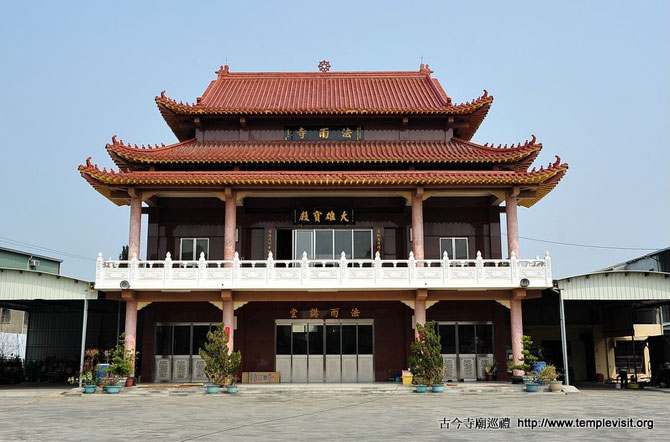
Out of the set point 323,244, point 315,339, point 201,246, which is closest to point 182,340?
point 201,246

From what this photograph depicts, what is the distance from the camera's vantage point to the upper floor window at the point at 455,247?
25.9m

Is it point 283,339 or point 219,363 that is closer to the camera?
point 219,363

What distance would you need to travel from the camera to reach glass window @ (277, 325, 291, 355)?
25.4 metres

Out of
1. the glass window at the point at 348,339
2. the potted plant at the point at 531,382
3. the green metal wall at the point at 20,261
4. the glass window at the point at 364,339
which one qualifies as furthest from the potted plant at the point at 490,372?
the green metal wall at the point at 20,261

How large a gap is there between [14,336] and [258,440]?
41.4 m

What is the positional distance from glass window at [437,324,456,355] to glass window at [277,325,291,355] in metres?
5.79

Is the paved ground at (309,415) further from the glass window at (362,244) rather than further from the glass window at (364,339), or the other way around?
the glass window at (362,244)

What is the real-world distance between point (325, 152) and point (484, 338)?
9.52 meters

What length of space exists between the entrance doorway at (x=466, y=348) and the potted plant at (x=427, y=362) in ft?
11.3

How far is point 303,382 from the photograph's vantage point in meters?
25.0

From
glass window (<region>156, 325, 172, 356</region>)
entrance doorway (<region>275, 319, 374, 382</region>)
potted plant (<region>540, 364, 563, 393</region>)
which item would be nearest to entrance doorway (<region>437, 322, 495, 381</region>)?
entrance doorway (<region>275, 319, 374, 382</region>)

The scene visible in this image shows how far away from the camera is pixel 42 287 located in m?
23.7

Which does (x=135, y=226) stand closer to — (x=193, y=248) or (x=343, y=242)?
(x=193, y=248)

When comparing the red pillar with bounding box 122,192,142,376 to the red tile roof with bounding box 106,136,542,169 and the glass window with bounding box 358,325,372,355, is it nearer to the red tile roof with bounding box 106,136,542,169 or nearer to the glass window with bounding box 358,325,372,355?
the red tile roof with bounding box 106,136,542,169
